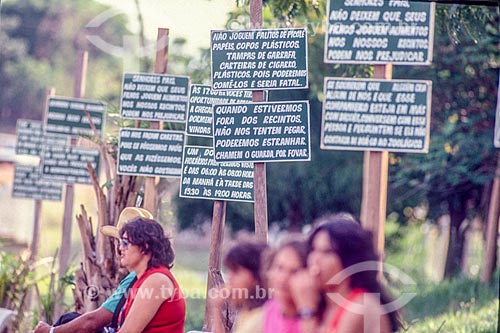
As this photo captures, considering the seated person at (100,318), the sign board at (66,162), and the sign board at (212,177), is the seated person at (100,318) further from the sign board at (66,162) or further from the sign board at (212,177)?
the sign board at (66,162)

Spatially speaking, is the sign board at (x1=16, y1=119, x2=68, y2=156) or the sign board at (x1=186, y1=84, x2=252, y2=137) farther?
the sign board at (x1=16, y1=119, x2=68, y2=156)

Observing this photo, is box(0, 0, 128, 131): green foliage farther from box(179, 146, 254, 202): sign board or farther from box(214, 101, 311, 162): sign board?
box(214, 101, 311, 162): sign board

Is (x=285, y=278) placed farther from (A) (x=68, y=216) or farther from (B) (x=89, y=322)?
(A) (x=68, y=216)

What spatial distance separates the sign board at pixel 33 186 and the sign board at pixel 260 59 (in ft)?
22.7

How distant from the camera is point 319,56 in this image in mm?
19359

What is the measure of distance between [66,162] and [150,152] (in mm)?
4047

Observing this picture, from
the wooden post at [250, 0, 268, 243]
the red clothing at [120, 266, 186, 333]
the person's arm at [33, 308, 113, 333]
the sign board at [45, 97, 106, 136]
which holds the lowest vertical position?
the person's arm at [33, 308, 113, 333]

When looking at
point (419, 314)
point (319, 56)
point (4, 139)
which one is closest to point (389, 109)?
point (419, 314)

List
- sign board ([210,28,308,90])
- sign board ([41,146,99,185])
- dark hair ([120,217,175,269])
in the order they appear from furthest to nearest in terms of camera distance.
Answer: sign board ([41,146,99,185])
sign board ([210,28,308,90])
dark hair ([120,217,175,269])

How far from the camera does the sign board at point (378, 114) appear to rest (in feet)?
26.0

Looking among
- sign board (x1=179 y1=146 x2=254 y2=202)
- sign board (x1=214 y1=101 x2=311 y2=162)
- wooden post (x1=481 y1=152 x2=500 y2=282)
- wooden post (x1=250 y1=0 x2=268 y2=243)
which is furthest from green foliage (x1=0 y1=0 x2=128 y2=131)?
wooden post (x1=250 y1=0 x2=268 y2=243)

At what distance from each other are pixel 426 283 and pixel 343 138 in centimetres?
1377

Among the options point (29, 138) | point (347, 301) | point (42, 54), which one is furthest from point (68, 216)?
point (42, 54)

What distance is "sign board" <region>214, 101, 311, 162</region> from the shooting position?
25.2ft
